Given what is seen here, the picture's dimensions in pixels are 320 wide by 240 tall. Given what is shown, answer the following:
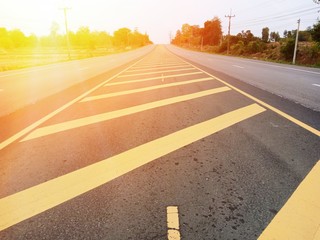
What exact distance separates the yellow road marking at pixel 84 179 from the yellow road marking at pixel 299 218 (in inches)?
72.4

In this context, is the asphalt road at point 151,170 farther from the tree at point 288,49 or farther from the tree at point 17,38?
the tree at point 17,38

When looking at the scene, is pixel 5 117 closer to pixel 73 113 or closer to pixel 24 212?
pixel 73 113

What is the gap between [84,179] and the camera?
335 centimetres

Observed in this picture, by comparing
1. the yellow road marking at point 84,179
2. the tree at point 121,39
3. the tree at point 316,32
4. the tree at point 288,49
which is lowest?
the yellow road marking at point 84,179

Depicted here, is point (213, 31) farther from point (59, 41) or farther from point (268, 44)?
point (59, 41)

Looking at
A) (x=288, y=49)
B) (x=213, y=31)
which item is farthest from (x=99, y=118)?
(x=213, y=31)

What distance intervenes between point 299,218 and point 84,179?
7.96ft

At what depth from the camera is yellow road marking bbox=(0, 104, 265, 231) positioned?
2.75 meters

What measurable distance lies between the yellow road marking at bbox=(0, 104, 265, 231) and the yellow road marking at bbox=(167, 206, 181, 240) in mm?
996

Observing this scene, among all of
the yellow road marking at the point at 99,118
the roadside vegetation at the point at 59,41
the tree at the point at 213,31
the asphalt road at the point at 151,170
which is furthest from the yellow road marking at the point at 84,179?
the tree at the point at 213,31

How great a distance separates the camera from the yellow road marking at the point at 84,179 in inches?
108

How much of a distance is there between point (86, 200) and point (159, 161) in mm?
1244

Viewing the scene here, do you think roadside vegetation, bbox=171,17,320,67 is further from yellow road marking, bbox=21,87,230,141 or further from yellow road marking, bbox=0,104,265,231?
yellow road marking, bbox=0,104,265,231

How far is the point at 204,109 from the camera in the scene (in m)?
6.81
